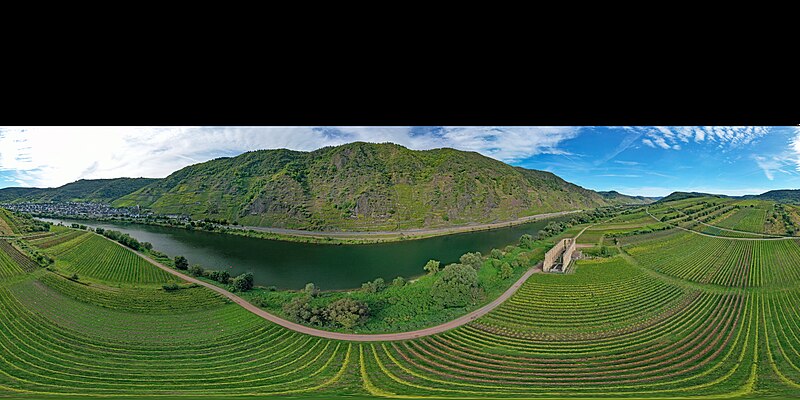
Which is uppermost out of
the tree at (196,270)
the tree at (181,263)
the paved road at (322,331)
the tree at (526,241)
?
the tree at (526,241)

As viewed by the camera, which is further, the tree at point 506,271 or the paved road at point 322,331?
the tree at point 506,271

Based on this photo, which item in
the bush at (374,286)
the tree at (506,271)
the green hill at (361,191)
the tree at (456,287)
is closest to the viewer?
the tree at (456,287)

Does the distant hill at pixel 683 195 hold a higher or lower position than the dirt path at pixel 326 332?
higher

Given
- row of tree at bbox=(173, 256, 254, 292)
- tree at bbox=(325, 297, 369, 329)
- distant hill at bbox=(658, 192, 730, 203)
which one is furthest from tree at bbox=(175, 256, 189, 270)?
distant hill at bbox=(658, 192, 730, 203)

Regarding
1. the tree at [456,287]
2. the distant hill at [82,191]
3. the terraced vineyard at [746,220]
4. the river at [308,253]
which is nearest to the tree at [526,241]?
the river at [308,253]

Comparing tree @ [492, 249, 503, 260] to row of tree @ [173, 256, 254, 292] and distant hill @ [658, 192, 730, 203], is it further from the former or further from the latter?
row of tree @ [173, 256, 254, 292]

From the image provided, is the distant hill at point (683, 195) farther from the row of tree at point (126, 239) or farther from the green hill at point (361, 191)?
the row of tree at point (126, 239)

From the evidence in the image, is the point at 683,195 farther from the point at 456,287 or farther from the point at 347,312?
the point at 347,312
